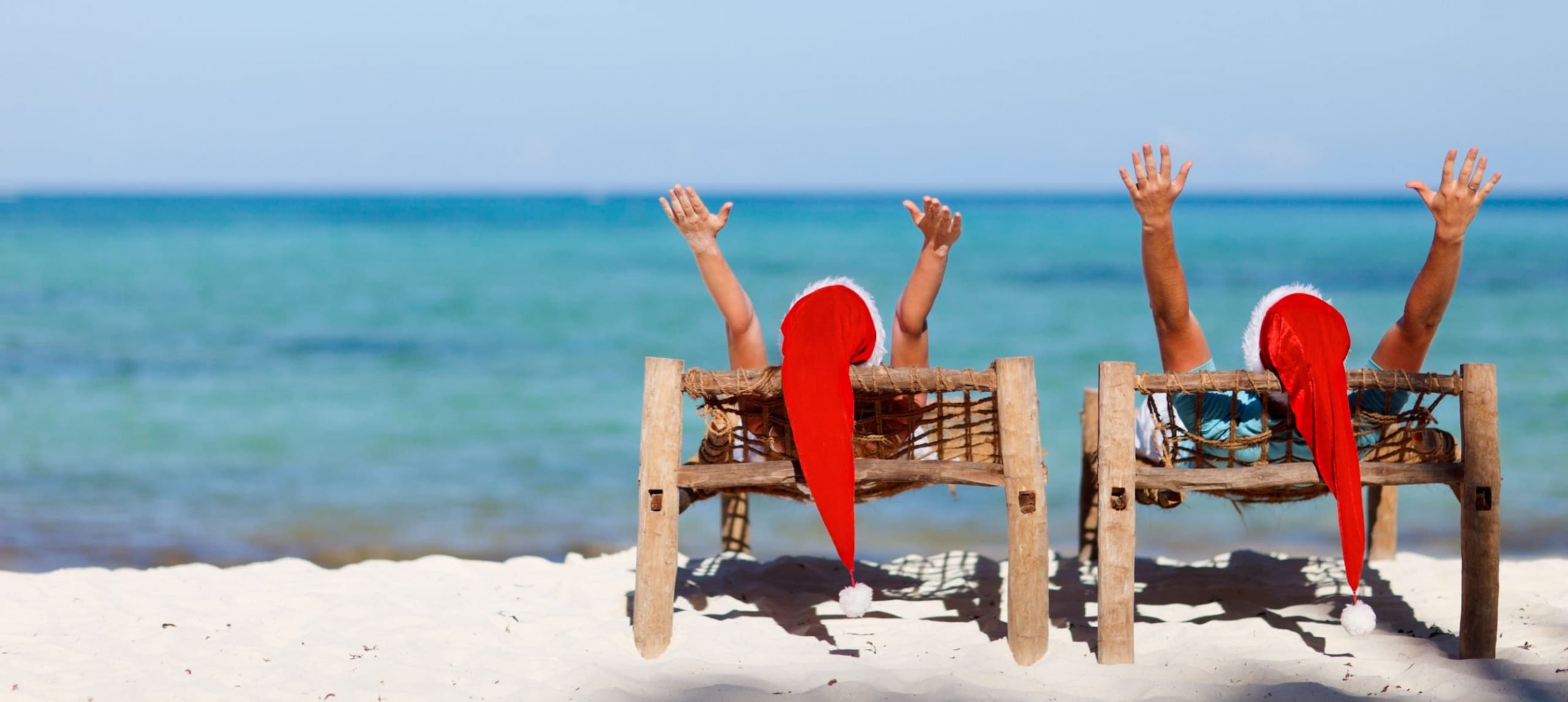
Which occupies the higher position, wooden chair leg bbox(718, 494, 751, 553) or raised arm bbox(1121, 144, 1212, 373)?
raised arm bbox(1121, 144, 1212, 373)

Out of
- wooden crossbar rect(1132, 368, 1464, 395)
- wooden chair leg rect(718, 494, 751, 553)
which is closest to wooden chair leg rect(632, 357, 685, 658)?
wooden crossbar rect(1132, 368, 1464, 395)

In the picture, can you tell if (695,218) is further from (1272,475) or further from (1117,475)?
(1272,475)

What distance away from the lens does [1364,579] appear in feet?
16.2

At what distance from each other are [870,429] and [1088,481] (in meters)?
1.44

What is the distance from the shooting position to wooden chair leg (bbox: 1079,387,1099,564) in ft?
17.0

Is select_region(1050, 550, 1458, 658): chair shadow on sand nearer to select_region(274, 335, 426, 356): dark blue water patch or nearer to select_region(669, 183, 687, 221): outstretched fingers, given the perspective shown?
select_region(669, 183, 687, 221): outstretched fingers

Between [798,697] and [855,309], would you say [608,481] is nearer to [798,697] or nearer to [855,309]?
[855,309]

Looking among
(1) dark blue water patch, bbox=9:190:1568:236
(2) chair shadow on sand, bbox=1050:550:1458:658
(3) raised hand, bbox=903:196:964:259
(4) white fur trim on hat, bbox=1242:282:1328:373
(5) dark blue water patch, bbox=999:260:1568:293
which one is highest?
(1) dark blue water patch, bbox=9:190:1568:236

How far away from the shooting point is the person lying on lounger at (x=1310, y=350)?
146 inches

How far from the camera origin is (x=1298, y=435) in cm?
399

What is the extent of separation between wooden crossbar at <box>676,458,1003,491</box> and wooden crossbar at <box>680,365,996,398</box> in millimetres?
201

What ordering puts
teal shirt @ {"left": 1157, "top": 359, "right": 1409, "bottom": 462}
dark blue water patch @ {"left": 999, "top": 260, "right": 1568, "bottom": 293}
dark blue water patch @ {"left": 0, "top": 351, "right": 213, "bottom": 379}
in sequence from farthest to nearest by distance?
1. dark blue water patch @ {"left": 999, "top": 260, "right": 1568, "bottom": 293}
2. dark blue water patch @ {"left": 0, "top": 351, "right": 213, "bottom": 379}
3. teal shirt @ {"left": 1157, "top": 359, "right": 1409, "bottom": 462}

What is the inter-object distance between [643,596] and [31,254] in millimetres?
28809

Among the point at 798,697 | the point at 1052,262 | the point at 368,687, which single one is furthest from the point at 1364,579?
the point at 1052,262
